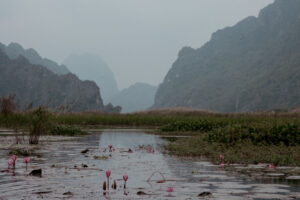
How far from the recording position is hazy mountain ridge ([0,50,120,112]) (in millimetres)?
124588

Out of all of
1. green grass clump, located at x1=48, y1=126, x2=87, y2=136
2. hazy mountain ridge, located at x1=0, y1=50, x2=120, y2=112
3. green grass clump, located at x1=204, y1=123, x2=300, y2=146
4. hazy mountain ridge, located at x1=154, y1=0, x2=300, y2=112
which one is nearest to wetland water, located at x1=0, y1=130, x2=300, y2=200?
green grass clump, located at x1=204, y1=123, x2=300, y2=146

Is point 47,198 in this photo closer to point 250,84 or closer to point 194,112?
point 194,112

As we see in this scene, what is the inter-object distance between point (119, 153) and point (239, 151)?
168 inches

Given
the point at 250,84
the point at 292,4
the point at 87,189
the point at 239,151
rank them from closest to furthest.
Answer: the point at 87,189 → the point at 239,151 → the point at 250,84 → the point at 292,4

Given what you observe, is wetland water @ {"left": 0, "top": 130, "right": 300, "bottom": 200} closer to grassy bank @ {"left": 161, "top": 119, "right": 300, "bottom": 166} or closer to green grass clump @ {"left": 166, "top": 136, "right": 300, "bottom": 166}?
green grass clump @ {"left": 166, "top": 136, "right": 300, "bottom": 166}

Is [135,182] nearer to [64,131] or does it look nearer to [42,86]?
[64,131]

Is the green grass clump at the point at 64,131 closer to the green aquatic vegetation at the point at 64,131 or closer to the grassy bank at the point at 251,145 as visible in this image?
the green aquatic vegetation at the point at 64,131

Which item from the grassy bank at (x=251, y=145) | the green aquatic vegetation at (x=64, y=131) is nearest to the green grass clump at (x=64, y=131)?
the green aquatic vegetation at (x=64, y=131)

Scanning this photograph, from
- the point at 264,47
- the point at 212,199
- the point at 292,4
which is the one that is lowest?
the point at 212,199

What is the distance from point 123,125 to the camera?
40.9m

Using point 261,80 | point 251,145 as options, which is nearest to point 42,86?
point 261,80

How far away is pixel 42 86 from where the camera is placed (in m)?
132

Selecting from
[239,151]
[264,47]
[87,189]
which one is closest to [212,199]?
[87,189]

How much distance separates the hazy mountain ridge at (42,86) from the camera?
12459 centimetres
